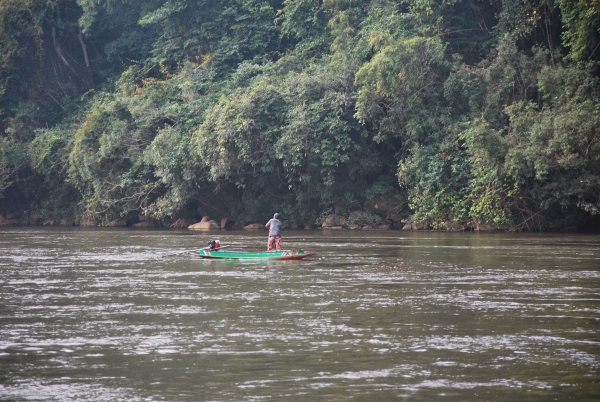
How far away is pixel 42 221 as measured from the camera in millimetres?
55000

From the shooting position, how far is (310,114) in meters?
41.8

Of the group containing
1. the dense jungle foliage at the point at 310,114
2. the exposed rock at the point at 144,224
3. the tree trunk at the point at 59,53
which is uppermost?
the tree trunk at the point at 59,53

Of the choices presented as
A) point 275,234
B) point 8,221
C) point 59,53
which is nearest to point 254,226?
point 8,221

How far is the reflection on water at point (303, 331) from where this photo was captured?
8.52m

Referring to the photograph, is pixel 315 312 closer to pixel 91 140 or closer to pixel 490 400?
pixel 490 400

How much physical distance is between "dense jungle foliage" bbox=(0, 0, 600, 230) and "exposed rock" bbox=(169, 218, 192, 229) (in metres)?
0.58

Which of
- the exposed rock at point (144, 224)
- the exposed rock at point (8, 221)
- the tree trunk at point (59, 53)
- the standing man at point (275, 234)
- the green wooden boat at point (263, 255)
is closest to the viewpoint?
the green wooden boat at point (263, 255)

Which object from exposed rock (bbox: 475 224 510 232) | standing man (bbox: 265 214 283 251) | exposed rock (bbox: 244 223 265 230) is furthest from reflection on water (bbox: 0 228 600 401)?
exposed rock (bbox: 244 223 265 230)

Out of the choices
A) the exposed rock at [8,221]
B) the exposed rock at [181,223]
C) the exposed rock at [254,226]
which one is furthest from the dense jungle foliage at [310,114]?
the exposed rock at [254,226]

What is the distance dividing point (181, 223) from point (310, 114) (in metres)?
11.4

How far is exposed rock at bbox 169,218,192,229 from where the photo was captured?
158ft

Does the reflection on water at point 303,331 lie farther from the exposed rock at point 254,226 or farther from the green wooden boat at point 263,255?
the exposed rock at point 254,226

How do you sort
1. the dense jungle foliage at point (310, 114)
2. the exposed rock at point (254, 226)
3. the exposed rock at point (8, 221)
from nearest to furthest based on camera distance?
the dense jungle foliage at point (310, 114)
the exposed rock at point (254, 226)
the exposed rock at point (8, 221)

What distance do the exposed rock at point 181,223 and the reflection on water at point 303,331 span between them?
2637 centimetres
